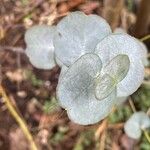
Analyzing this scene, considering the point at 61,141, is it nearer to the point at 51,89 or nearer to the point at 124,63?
the point at 51,89

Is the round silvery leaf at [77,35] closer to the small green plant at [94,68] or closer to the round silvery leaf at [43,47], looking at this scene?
the small green plant at [94,68]

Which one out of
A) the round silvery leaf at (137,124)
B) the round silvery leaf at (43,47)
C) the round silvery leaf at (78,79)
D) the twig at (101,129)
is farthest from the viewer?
the twig at (101,129)

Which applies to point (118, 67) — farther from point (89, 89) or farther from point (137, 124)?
point (137, 124)

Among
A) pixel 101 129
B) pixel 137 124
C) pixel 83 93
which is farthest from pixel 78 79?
pixel 101 129

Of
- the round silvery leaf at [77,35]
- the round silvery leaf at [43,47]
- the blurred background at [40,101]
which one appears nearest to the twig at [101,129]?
the blurred background at [40,101]

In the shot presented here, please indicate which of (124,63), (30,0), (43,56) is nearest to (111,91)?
(124,63)

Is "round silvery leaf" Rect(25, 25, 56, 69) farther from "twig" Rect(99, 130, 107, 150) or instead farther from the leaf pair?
"twig" Rect(99, 130, 107, 150)
